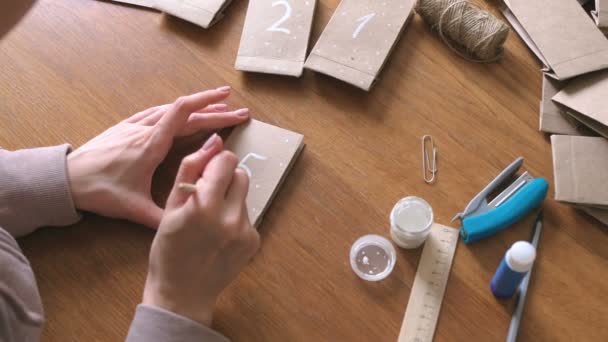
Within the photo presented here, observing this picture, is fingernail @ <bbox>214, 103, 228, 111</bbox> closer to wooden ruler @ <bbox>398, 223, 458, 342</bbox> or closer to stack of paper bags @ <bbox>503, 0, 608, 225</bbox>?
wooden ruler @ <bbox>398, 223, 458, 342</bbox>

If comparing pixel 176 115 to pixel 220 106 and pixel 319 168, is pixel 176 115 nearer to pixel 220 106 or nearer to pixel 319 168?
pixel 220 106

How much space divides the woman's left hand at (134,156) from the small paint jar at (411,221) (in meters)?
0.29

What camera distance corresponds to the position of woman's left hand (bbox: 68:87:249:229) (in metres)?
0.75

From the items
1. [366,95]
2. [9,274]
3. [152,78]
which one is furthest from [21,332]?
[366,95]

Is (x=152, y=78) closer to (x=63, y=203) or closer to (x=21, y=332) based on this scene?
(x=63, y=203)

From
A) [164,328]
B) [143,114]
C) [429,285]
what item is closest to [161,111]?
[143,114]

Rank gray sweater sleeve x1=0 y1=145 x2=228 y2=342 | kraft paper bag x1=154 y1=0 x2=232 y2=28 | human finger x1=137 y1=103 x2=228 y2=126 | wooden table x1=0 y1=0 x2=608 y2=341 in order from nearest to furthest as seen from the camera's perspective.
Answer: gray sweater sleeve x1=0 y1=145 x2=228 y2=342 → wooden table x1=0 y1=0 x2=608 y2=341 → human finger x1=137 y1=103 x2=228 y2=126 → kraft paper bag x1=154 y1=0 x2=232 y2=28

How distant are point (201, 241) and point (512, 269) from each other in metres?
0.40

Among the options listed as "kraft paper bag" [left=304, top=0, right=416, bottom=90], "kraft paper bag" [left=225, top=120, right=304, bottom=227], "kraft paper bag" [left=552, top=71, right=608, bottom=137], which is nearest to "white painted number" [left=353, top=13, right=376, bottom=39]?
"kraft paper bag" [left=304, top=0, right=416, bottom=90]

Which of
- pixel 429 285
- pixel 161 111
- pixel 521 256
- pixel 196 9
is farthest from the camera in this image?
pixel 196 9

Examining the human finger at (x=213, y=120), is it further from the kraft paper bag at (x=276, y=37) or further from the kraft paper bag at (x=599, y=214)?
the kraft paper bag at (x=599, y=214)

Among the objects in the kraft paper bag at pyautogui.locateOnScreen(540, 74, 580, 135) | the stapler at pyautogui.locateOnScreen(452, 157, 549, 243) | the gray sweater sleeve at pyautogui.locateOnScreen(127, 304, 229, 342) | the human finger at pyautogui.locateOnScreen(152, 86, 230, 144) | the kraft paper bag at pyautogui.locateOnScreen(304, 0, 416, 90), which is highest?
the kraft paper bag at pyautogui.locateOnScreen(304, 0, 416, 90)

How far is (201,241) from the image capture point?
664 mm

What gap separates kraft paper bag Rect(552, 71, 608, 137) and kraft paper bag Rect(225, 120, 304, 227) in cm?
44
